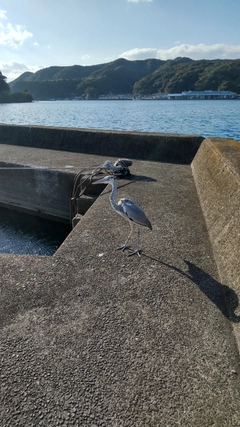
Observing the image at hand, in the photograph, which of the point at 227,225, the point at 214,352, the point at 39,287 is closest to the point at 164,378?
the point at 214,352

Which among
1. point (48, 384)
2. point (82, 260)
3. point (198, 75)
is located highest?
point (48, 384)

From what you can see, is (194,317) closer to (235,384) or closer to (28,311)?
(235,384)

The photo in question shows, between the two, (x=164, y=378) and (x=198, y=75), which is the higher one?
(x=164, y=378)

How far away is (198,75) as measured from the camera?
365ft

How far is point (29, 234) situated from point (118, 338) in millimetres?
7443

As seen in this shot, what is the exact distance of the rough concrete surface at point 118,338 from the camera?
7.79 ft

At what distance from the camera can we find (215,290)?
3.85 m

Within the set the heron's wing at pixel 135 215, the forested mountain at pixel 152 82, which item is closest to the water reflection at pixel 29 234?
the heron's wing at pixel 135 215

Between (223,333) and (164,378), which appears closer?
(164,378)

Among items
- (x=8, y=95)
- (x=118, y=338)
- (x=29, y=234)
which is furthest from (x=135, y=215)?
(x=8, y=95)

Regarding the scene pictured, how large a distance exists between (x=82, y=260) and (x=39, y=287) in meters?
0.90

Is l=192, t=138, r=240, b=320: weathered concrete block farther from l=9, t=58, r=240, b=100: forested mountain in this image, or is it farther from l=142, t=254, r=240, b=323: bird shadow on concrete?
l=9, t=58, r=240, b=100: forested mountain

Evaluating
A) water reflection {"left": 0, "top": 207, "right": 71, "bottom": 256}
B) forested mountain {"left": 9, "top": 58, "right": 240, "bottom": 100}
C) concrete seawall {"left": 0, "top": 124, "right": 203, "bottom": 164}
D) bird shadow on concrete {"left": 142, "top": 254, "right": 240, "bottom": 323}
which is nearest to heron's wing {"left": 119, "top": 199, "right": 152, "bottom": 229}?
bird shadow on concrete {"left": 142, "top": 254, "right": 240, "bottom": 323}

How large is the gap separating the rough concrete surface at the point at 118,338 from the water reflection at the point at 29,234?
410cm
